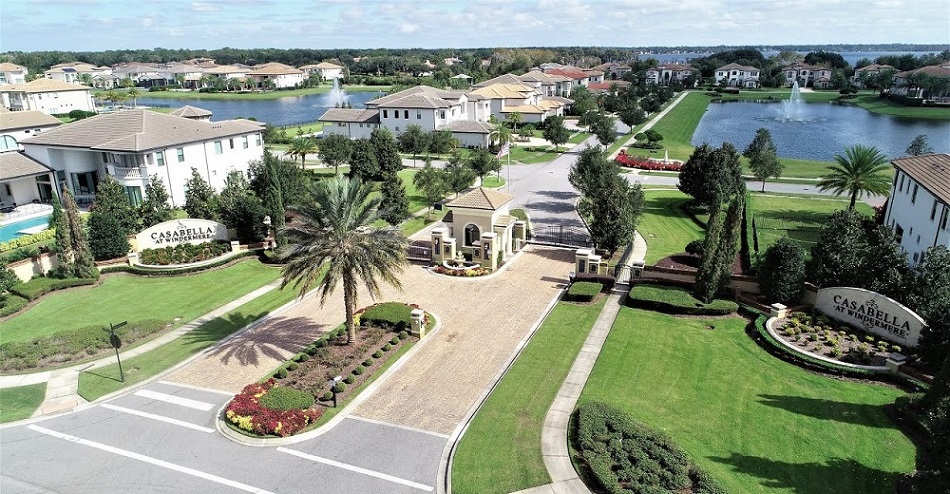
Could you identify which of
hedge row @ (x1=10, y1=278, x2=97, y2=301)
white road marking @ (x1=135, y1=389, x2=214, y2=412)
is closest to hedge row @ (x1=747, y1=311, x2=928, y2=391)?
white road marking @ (x1=135, y1=389, x2=214, y2=412)

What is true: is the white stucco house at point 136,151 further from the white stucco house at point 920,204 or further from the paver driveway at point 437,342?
the white stucco house at point 920,204

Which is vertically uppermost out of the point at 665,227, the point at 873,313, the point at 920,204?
the point at 920,204

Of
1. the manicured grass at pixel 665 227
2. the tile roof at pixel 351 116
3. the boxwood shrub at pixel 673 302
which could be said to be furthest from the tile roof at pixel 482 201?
the tile roof at pixel 351 116

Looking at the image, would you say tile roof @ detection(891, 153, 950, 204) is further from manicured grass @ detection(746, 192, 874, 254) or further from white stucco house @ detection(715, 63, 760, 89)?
white stucco house @ detection(715, 63, 760, 89)

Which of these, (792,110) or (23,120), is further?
(792,110)

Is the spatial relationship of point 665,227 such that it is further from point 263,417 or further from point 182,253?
point 182,253

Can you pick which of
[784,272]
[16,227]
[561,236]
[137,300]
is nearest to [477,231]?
[561,236]

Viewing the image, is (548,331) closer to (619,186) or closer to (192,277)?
(619,186)
